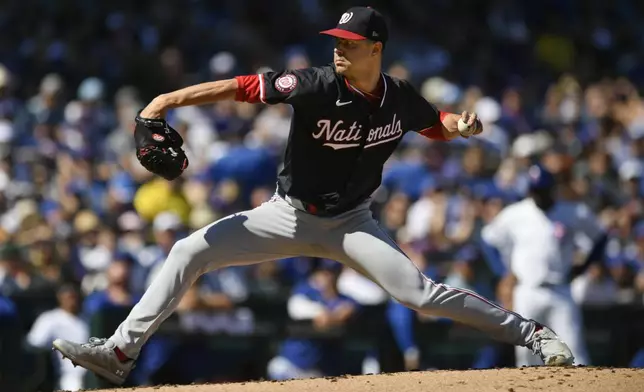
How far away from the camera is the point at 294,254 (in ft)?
19.7

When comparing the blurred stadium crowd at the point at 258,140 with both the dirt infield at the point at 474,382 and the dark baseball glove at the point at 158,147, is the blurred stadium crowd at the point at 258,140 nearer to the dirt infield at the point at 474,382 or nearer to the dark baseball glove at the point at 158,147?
the dirt infield at the point at 474,382

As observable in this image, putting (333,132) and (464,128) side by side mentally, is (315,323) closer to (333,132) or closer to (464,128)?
(464,128)

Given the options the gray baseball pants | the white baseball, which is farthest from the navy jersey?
the white baseball

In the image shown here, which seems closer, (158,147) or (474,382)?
(158,147)

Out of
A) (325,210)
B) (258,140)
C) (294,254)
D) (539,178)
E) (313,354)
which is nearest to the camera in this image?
(325,210)

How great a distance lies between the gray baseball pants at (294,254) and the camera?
5789mm

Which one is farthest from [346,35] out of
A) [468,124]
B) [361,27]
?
[468,124]

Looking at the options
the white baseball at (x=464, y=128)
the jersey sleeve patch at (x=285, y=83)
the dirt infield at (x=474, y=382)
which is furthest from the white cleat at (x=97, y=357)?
the white baseball at (x=464, y=128)

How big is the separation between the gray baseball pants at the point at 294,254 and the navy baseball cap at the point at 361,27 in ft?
2.56

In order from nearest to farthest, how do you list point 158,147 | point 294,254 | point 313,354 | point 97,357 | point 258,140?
1. point 158,147
2. point 97,357
3. point 294,254
4. point 313,354
5. point 258,140

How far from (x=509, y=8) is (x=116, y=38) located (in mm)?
4886

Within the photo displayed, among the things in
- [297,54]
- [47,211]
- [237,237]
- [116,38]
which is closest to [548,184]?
[237,237]

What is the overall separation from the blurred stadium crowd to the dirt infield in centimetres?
266

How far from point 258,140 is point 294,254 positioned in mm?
5895
